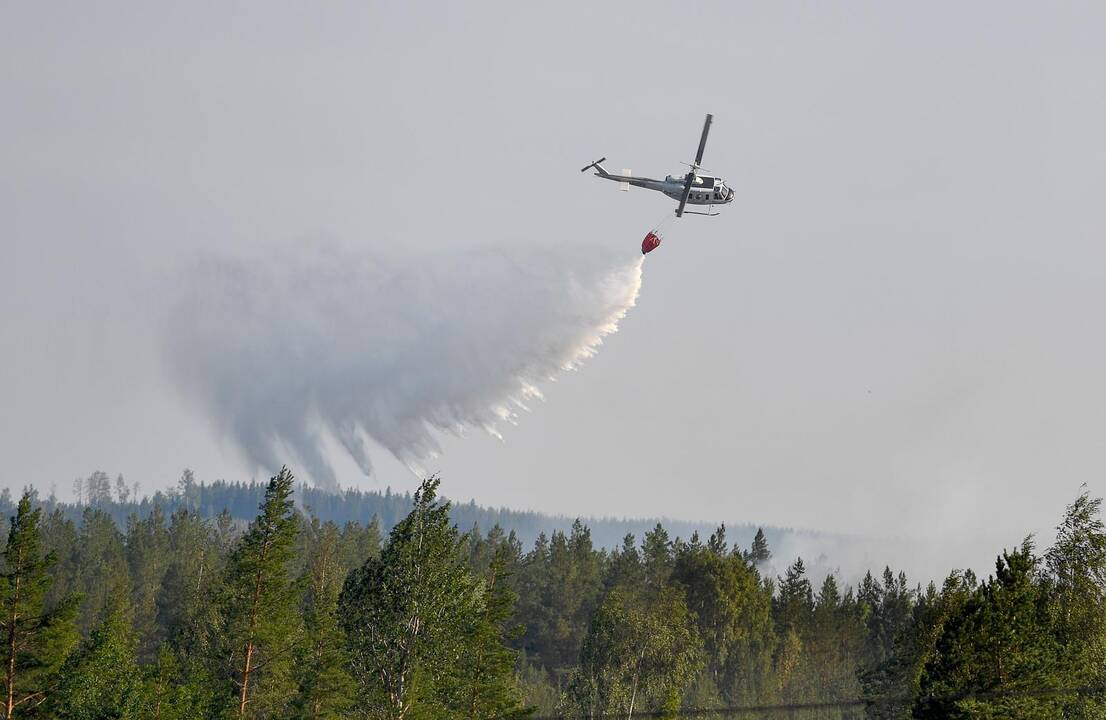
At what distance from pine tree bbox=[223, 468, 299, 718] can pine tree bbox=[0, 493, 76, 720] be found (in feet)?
30.5

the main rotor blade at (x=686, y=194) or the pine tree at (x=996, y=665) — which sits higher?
the main rotor blade at (x=686, y=194)

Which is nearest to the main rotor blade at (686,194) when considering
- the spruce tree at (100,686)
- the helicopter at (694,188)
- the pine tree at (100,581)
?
the helicopter at (694,188)

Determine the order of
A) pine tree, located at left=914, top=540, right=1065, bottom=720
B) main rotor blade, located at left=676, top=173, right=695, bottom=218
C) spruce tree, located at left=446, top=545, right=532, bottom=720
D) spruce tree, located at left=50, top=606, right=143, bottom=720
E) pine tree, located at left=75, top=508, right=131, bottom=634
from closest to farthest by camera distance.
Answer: pine tree, located at left=914, top=540, right=1065, bottom=720 < spruce tree, located at left=50, top=606, right=143, bottom=720 < spruce tree, located at left=446, top=545, right=532, bottom=720 < main rotor blade, located at left=676, top=173, right=695, bottom=218 < pine tree, located at left=75, top=508, right=131, bottom=634

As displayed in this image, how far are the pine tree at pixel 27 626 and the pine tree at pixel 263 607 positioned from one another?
9296 mm

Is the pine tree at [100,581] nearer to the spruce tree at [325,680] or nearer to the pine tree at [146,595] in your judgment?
the pine tree at [146,595]

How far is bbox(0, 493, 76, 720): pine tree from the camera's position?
63000mm

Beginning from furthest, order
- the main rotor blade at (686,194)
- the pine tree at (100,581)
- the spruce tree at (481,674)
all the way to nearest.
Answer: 1. the pine tree at (100,581)
2. the main rotor blade at (686,194)
3. the spruce tree at (481,674)

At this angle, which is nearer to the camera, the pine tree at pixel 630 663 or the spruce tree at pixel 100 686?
the spruce tree at pixel 100 686

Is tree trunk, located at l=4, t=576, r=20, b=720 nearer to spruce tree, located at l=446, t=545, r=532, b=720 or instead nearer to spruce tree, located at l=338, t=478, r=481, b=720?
spruce tree, located at l=338, t=478, r=481, b=720

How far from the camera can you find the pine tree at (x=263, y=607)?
71.7 meters

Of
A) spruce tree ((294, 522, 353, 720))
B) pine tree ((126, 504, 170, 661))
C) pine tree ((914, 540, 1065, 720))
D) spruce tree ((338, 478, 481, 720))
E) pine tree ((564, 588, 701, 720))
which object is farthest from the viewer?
pine tree ((126, 504, 170, 661))

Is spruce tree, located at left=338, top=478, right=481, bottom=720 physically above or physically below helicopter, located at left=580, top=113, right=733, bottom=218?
below

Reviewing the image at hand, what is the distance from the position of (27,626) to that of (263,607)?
1191 cm

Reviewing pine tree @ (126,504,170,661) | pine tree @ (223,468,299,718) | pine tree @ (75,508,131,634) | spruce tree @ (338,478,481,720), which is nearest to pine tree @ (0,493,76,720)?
pine tree @ (223,468,299,718)
